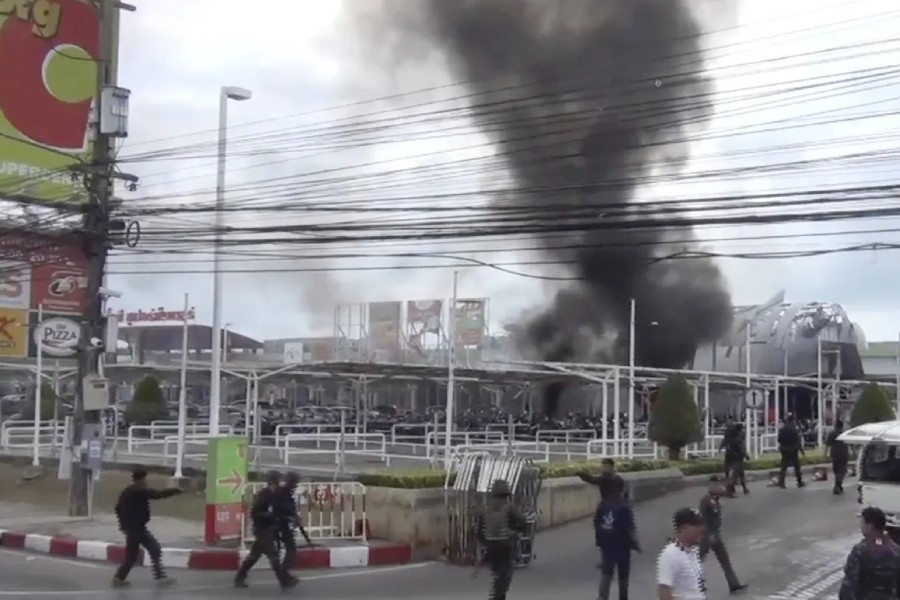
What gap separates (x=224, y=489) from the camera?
42.8 feet

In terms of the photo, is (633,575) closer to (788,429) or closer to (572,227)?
(572,227)

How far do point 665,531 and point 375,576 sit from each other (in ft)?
15.4

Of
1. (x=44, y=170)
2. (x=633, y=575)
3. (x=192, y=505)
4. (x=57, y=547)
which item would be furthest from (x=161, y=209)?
(x=44, y=170)

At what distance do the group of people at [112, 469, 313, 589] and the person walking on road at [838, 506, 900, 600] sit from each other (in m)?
6.03

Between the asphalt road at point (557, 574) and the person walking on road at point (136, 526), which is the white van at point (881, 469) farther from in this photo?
the person walking on road at point (136, 526)

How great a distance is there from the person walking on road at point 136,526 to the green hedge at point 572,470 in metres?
3.30

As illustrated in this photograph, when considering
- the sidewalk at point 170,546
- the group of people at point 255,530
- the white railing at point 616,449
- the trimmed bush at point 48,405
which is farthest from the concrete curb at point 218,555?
the trimmed bush at point 48,405

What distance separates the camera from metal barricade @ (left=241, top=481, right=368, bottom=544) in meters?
13.4

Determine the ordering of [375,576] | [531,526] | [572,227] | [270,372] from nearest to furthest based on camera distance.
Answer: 1. [375,576]
2. [531,526]
3. [572,227]
4. [270,372]

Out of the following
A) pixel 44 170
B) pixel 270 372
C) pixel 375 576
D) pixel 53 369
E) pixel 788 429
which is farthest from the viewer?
pixel 44 170

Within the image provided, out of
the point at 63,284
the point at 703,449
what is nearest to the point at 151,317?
the point at 63,284

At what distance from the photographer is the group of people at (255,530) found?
10867 mm

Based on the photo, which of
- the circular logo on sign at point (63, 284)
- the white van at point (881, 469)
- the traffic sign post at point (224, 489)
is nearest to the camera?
the white van at point (881, 469)

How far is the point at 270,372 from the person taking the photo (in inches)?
875
